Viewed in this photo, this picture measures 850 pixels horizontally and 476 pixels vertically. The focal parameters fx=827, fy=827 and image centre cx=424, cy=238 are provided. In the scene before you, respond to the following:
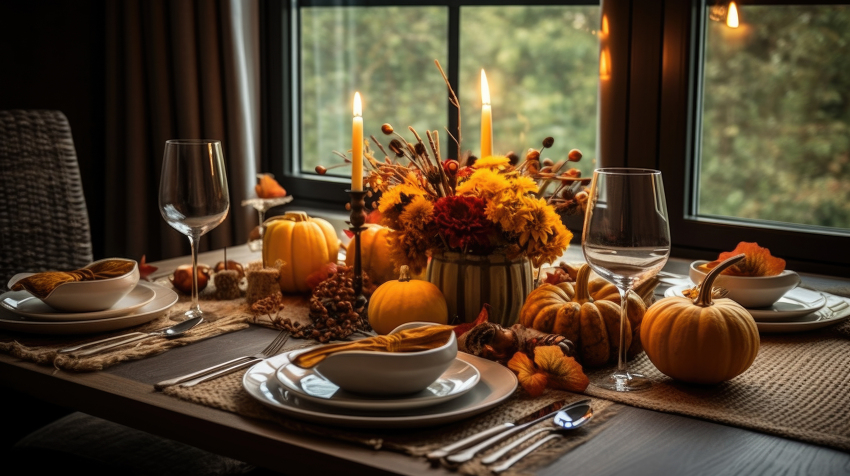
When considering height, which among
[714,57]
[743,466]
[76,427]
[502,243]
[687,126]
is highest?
[714,57]

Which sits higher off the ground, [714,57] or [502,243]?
[714,57]

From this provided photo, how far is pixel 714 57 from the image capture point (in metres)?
1.99

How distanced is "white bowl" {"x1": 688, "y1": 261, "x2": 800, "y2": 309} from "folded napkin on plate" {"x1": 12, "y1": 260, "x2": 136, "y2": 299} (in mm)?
917

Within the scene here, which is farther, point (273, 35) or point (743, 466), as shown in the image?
point (273, 35)

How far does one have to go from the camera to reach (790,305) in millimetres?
1292

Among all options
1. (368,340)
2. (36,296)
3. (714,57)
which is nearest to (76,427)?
(36,296)

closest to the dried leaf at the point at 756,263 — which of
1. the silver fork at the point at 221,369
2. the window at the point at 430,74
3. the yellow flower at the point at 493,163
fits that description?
the yellow flower at the point at 493,163

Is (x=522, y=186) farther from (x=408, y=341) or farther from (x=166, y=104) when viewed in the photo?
(x=166, y=104)

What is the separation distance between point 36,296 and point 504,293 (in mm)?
691

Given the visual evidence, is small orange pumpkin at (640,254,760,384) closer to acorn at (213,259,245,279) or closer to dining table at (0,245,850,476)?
dining table at (0,245,850,476)

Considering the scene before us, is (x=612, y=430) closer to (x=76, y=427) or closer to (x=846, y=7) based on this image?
(x=76, y=427)

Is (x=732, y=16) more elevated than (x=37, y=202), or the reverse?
(x=732, y=16)

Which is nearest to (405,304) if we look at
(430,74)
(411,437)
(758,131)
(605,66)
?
(411,437)

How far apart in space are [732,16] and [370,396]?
1478mm
